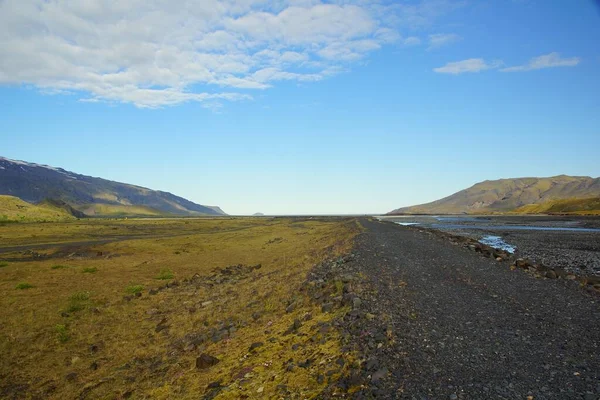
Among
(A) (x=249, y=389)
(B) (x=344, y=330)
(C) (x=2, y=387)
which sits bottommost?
(C) (x=2, y=387)

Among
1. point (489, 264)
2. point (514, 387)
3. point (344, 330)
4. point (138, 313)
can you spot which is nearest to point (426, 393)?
point (514, 387)

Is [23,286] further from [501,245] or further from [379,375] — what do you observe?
[501,245]

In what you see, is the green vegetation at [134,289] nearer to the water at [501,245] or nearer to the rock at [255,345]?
the rock at [255,345]

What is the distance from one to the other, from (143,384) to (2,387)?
17.4 ft

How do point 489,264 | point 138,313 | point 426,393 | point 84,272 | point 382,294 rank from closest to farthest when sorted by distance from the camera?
point 426,393 → point 382,294 → point 138,313 → point 489,264 → point 84,272

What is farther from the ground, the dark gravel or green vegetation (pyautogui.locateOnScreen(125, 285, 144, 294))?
the dark gravel

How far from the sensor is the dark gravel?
26.1 feet

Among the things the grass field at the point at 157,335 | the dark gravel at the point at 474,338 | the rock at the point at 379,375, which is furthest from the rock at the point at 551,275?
the rock at the point at 379,375

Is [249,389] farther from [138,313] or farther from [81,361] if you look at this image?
[138,313]

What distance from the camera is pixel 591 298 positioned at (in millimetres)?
15977

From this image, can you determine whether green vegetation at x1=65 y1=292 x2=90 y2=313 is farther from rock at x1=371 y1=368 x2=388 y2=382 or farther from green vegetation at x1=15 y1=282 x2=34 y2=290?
rock at x1=371 y1=368 x2=388 y2=382

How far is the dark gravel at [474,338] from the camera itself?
795 cm

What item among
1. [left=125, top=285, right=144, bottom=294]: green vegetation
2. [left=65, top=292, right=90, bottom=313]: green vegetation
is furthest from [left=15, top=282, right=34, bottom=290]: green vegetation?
[left=125, top=285, right=144, bottom=294]: green vegetation

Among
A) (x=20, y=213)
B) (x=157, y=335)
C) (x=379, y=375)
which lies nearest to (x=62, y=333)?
(x=157, y=335)
